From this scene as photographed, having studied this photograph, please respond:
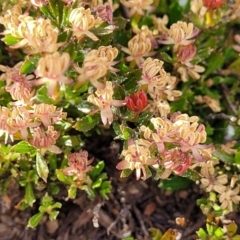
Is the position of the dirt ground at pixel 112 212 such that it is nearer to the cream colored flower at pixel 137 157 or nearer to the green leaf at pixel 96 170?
the green leaf at pixel 96 170

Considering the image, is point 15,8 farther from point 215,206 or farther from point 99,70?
point 215,206

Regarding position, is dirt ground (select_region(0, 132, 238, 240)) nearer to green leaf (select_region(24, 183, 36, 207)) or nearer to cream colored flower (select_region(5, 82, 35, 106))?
green leaf (select_region(24, 183, 36, 207))

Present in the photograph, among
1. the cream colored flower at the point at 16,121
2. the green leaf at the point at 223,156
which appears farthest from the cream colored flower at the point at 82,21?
the green leaf at the point at 223,156

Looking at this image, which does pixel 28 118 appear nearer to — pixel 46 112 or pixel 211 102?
pixel 46 112

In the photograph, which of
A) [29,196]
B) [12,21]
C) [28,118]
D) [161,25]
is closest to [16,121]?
[28,118]

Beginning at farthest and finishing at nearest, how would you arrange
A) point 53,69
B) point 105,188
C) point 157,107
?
point 105,188
point 157,107
point 53,69

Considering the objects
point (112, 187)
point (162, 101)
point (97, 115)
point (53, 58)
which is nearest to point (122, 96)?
point (97, 115)


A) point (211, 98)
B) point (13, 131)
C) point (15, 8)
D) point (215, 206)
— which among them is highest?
point (15, 8)
